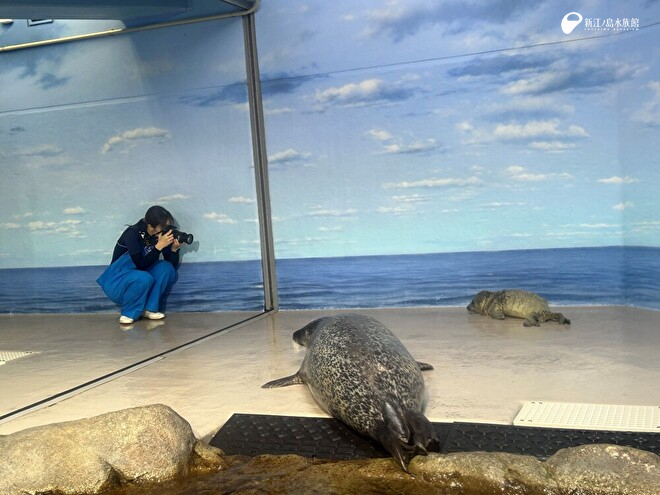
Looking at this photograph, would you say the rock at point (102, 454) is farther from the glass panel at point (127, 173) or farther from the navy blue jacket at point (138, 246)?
the navy blue jacket at point (138, 246)

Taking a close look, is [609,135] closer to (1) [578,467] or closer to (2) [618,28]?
(2) [618,28]

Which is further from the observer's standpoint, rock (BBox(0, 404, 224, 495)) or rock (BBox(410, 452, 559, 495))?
rock (BBox(0, 404, 224, 495))

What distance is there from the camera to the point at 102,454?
2953mm

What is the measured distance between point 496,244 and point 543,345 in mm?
1972

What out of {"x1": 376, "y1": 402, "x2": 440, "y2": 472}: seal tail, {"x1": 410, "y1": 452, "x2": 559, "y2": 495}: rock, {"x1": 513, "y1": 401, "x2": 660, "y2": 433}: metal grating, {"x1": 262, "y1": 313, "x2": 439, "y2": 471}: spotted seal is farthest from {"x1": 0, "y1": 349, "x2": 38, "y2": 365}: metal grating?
{"x1": 513, "y1": 401, "x2": 660, "y2": 433}: metal grating

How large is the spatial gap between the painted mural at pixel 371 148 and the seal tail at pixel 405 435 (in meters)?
3.97

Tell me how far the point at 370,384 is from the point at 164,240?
14.2 feet

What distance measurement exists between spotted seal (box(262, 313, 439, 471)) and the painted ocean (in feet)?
9.87

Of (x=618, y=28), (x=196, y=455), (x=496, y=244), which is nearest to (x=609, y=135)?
(x=618, y=28)

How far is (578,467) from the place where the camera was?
2.61 metres

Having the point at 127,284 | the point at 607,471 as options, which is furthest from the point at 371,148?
the point at 607,471

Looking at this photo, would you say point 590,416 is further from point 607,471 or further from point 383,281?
point 383,281

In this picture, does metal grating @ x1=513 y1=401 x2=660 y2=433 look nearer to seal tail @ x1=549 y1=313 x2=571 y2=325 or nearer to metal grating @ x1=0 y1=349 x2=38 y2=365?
seal tail @ x1=549 y1=313 x2=571 y2=325

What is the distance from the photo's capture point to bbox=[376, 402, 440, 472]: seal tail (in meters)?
2.89
